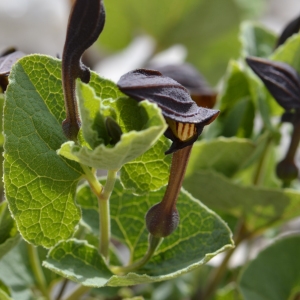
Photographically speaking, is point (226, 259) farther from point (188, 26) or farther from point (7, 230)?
point (188, 26)

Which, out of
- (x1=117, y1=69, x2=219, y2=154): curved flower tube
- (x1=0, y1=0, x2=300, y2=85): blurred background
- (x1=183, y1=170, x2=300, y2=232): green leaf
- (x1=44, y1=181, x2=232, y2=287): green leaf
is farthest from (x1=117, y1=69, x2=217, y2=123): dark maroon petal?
(x1=0, y1=0, x2=300, y2=85): blurred background

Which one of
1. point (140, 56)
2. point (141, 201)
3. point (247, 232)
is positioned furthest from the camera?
point (140, 56)

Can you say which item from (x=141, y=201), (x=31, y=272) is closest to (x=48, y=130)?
(x=141, y=201)

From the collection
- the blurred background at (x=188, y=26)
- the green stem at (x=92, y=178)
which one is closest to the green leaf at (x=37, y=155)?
the green stem at (x=92, y=178)

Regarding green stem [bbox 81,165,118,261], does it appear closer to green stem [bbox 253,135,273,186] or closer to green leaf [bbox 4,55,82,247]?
green leaf [bbox 4,55,82,247]

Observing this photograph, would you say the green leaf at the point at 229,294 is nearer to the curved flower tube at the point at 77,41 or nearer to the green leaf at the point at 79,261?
the green leaf at the point at 79,261

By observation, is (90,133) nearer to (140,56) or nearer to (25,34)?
(140,56)
